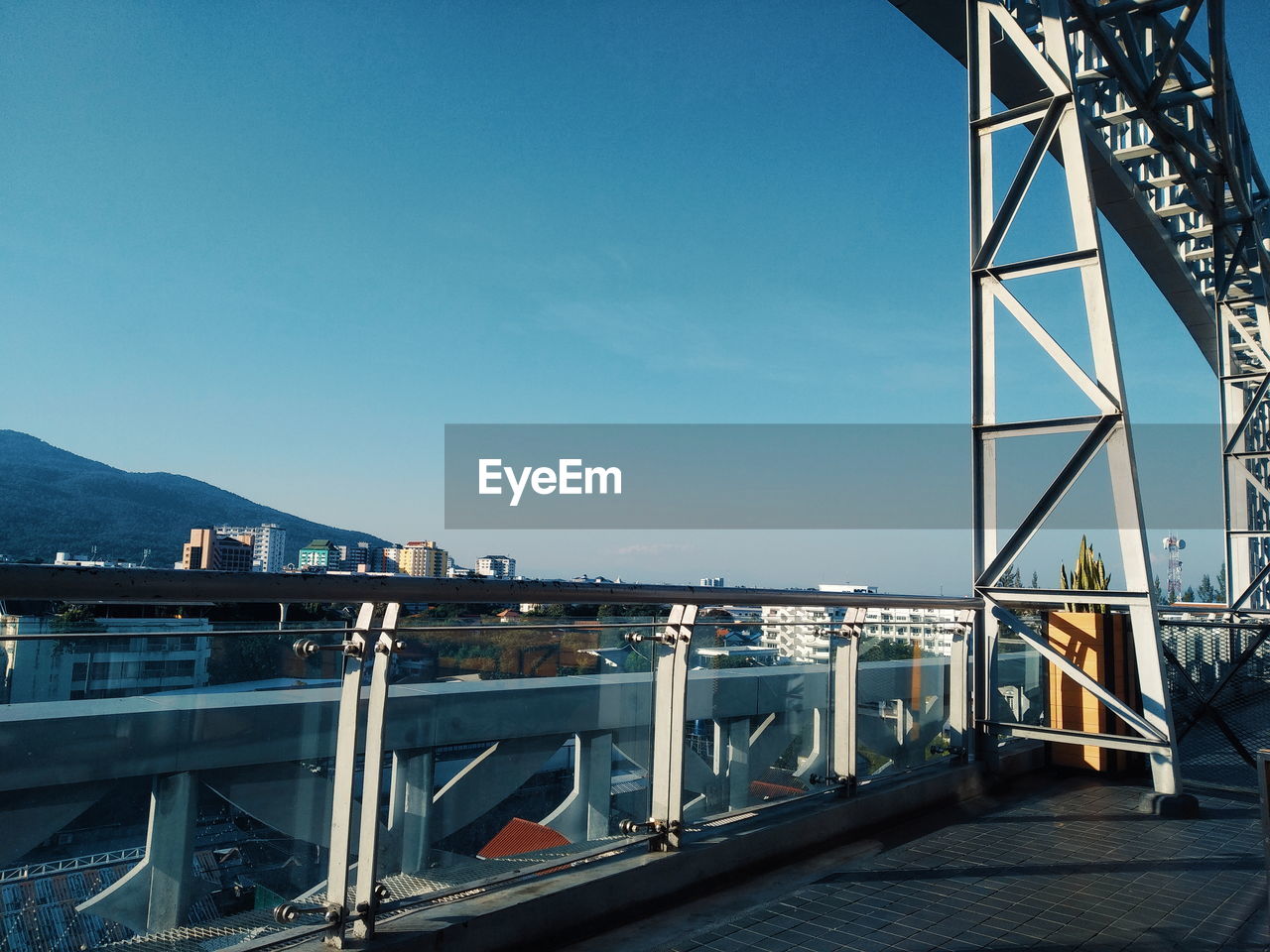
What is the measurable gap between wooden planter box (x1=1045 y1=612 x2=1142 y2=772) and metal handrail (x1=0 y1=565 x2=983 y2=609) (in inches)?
123

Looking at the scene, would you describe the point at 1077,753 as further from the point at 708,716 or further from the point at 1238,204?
the point at 1238,204

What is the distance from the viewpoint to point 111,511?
65562mm

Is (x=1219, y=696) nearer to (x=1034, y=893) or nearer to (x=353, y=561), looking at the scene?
(x=1034, y=893)

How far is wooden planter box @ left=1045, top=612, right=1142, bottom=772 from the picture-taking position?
5656 millimetres

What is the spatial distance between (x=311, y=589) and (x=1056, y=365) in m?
4.88

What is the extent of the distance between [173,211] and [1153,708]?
147 metres

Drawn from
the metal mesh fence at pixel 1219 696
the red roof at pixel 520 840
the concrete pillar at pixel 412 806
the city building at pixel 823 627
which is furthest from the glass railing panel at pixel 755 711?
the metal mesh fence at pixel 1219 696

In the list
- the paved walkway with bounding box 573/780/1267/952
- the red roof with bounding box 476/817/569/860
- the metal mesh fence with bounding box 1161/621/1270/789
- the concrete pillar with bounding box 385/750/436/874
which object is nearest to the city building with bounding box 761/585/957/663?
the paved walkway with bounding box 573/780/1267/952

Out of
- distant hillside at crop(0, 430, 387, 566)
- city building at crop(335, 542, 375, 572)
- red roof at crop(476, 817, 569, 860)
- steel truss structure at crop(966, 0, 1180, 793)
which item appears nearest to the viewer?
red roof at crop(476, 817, 569, 860)

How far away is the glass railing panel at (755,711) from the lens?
3498mm

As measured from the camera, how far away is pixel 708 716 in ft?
11.6

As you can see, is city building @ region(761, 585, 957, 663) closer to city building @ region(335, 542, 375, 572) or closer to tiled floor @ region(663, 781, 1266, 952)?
tiled floor @ region(663, 781, 1266, 952)

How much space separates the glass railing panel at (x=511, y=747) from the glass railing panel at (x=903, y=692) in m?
1.63

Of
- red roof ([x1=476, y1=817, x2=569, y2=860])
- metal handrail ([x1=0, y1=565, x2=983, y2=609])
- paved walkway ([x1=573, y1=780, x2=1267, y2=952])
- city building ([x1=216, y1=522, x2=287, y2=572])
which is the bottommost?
paved walkway ([x1=573, y1=780, x2=1267, y2=952])
